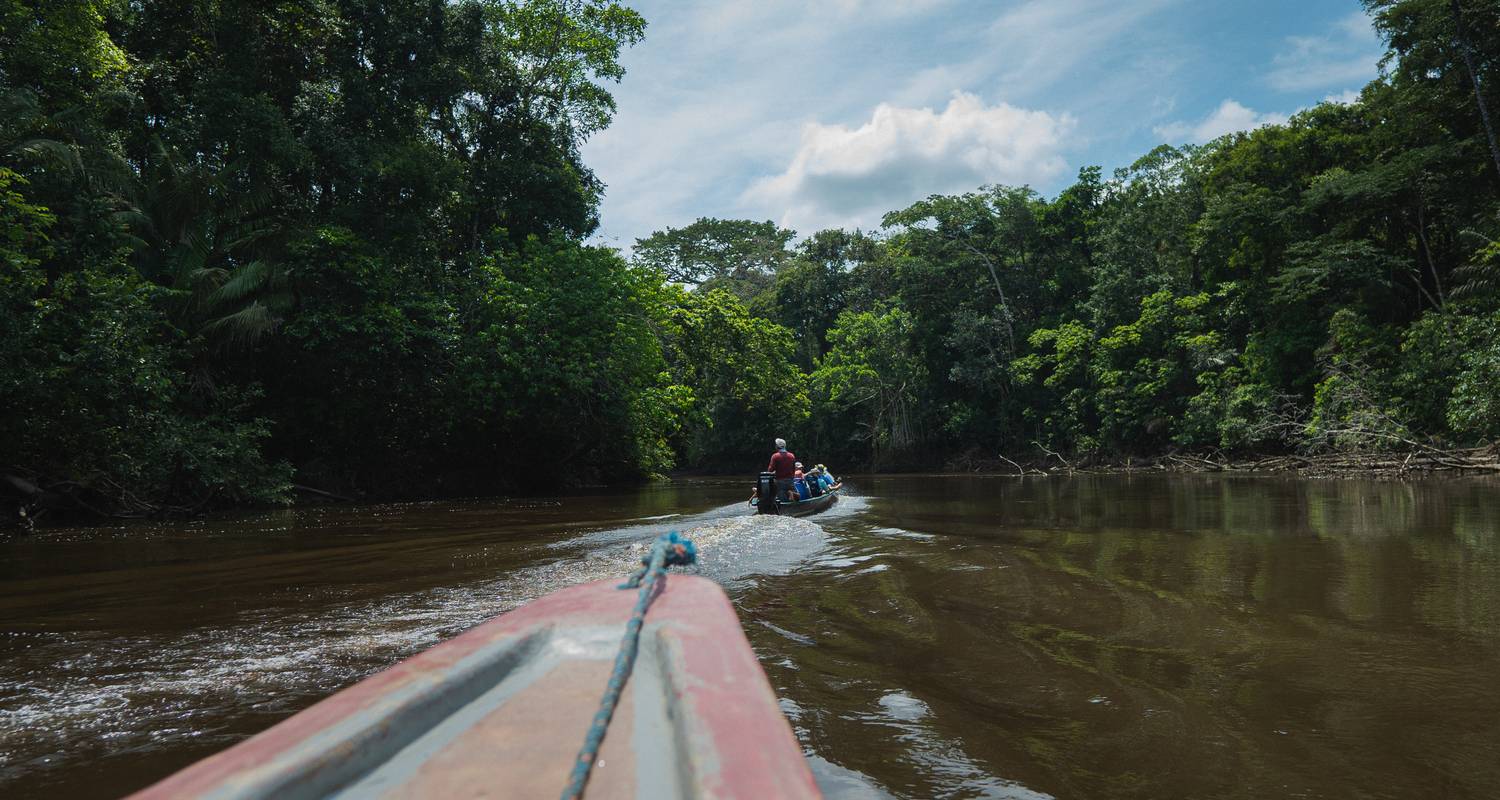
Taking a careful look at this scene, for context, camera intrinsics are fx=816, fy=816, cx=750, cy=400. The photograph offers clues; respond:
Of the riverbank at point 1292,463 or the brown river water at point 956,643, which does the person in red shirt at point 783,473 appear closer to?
the brown river water at point 956,643

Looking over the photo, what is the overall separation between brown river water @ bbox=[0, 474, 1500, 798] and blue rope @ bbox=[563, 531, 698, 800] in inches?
34.2

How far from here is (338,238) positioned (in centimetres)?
1476

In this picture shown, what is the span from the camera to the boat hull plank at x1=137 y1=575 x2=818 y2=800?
4.12 feet

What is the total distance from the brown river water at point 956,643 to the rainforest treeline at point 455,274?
4360 millimetres

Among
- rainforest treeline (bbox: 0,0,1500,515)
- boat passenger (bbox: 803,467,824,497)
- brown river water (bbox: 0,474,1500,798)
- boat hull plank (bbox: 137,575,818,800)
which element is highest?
rainforest treeline (bbox: 0,0,1500,515)

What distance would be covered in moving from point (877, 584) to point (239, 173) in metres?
15.2

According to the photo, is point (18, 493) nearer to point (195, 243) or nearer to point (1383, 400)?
point (195, 243)

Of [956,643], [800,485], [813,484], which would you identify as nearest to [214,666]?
[956,643]

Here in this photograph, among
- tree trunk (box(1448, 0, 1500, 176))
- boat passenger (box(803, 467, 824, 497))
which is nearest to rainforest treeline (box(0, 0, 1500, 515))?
tree trunk (box(1448, 0, 1500, 176))

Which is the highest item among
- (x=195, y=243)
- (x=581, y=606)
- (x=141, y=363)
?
(x=195, y=243)

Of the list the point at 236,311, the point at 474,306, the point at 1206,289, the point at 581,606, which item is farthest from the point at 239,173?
the point at 1206,289

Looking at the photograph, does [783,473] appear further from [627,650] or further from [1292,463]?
[1292,463]

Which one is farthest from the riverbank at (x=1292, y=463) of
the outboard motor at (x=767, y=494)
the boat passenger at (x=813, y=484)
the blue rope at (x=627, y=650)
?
the blue rope at (x=627, y=650)

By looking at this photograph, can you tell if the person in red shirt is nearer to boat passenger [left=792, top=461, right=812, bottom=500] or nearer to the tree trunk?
boat passenger [left=792, top=461, right=812, bottom=500]
